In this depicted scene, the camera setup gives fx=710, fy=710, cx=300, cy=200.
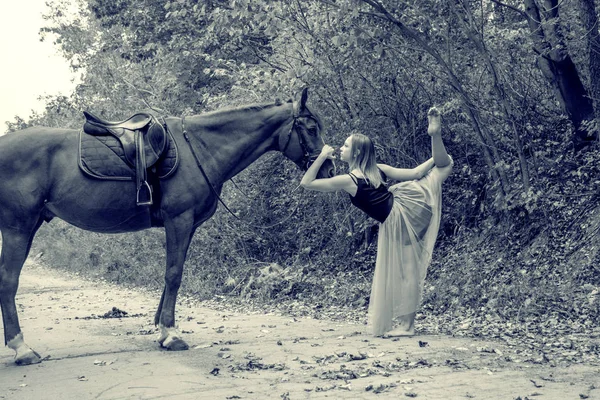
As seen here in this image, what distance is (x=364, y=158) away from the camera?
7.10 meters

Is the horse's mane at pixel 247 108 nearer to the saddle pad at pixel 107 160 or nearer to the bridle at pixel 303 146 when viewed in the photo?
the bridle at pixel 303 146

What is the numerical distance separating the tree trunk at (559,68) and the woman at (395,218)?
10.7ft

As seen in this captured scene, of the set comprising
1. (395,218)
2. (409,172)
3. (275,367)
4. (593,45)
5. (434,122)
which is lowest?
(275,367)

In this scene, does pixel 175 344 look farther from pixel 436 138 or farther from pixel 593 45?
pixel 593 45

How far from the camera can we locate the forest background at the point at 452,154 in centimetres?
903

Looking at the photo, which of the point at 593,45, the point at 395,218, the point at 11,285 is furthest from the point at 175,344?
the point at 593,45

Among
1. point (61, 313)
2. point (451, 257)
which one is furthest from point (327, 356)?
point (61, 313)

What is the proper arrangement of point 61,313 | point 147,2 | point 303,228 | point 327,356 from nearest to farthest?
1. point 327,356
2. point 61,313
3. point 303,228
4. point 147,2

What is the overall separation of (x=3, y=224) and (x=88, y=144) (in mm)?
1077

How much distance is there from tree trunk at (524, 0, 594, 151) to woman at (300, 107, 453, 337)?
327 cm

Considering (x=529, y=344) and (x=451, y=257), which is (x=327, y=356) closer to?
(x=529, y=344)

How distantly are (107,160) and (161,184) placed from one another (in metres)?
0.56

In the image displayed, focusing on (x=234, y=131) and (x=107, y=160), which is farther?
(x=234, y=131)

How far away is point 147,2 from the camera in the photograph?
55.8 feet
